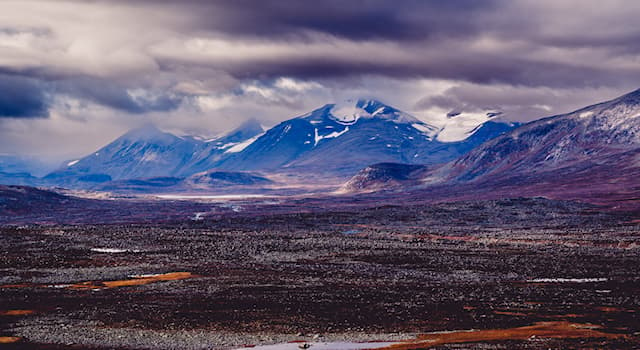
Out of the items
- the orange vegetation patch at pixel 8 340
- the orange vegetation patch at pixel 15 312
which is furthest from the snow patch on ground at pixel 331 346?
the orange vegetation patch at pixel 15 312

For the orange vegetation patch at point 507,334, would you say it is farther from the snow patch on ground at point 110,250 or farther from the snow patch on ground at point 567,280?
the snow patch on ground at point 110,250

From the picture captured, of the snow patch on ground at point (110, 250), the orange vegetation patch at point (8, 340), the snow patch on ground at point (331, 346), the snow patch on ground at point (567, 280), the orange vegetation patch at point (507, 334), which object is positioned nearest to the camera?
the orange vegetation patch at point (507, 334)

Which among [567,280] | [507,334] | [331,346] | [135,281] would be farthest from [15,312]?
[567,280]

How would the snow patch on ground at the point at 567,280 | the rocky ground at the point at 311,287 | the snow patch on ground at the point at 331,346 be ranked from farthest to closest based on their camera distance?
the snow patch on ground at the point at 567,280 < the rocky ground at the point at 311,287 < the snow patch on ground at the point at 331,346

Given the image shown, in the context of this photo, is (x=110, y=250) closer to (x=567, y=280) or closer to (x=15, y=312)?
(x=15, y=312)

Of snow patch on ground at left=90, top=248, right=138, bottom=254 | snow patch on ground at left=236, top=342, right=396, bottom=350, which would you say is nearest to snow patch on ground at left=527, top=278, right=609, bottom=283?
snow patch on ground at left=236, top=342, right=396, bottom=350

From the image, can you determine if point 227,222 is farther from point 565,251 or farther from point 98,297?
point 98,297
